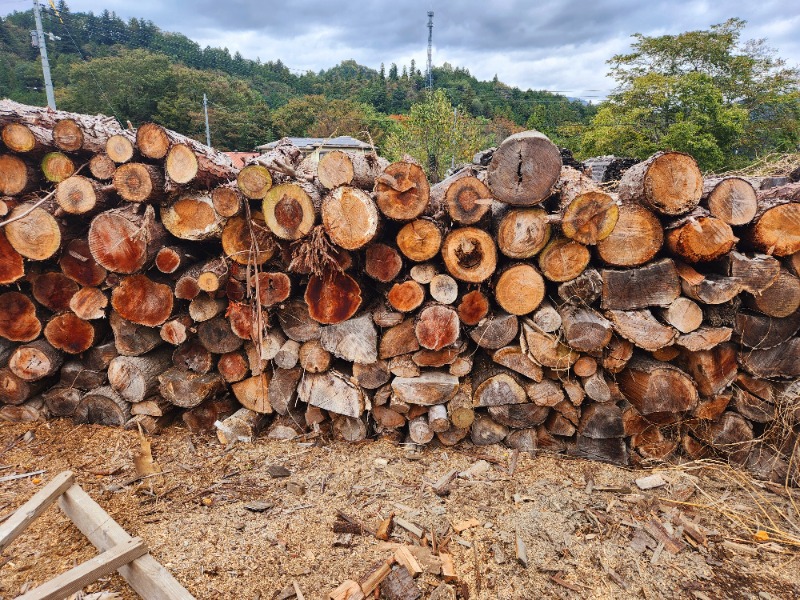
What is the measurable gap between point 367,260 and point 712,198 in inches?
83.8

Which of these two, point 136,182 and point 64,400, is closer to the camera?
point 136,182

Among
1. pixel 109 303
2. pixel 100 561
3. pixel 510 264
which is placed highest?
pixel 510 264

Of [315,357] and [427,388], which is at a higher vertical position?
[315,357]

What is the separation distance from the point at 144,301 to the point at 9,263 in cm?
98

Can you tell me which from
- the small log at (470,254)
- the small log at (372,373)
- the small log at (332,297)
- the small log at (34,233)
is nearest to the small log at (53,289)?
the small log at (34,233)

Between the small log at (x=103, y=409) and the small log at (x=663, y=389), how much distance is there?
3656 millimetres

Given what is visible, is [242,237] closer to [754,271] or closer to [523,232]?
[523,232]

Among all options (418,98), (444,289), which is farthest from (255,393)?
(418,98)

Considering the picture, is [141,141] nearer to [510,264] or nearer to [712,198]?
[510,264]

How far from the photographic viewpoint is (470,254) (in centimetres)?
263

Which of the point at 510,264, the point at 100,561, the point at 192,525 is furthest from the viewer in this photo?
the point at 510,264

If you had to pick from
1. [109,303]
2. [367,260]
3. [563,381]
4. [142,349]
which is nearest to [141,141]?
[109,303]

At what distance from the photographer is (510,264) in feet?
8.83

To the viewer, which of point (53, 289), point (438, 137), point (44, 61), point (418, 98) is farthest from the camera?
point (418, 98)
